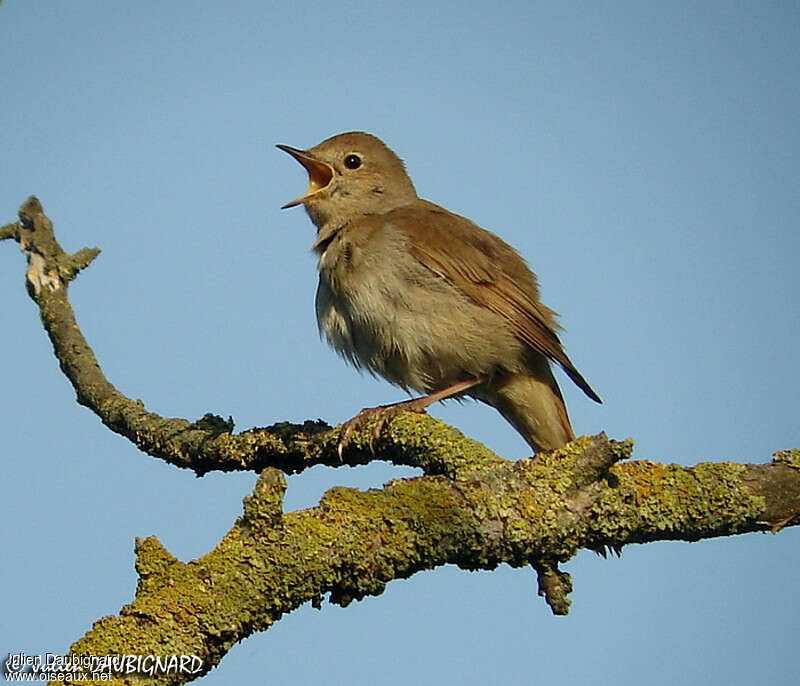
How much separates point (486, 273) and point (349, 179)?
1.24 metres

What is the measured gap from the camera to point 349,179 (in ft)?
22.2

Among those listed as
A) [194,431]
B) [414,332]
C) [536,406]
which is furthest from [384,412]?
[536,406]

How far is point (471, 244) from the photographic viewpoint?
6383 millimetres

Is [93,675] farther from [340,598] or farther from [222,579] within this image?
[340,598]

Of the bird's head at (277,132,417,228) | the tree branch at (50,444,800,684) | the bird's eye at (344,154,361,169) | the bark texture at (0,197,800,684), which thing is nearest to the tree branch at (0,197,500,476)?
the bark texture at (0,197,800,684)

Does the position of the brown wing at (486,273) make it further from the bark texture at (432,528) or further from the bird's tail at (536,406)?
the bark texture at (432,528)

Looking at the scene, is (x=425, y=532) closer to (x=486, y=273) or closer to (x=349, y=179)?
(x=486, y=273)

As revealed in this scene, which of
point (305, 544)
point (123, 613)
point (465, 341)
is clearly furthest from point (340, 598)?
point (465, 341)

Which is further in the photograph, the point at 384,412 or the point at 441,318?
the point at 441,318

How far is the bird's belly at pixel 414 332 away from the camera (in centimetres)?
574

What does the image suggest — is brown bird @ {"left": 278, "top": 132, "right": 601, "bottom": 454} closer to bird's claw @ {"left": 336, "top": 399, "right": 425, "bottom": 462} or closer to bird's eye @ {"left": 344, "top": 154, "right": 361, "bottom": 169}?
bird's eye @ {"left": 344, "top": 154, "right": 361, "bottom": 169}

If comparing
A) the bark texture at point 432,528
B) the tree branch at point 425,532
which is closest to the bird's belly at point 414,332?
the bark texture at point 432,528

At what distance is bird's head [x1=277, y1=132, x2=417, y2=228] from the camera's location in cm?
659

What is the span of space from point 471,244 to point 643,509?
3036 millimetres
